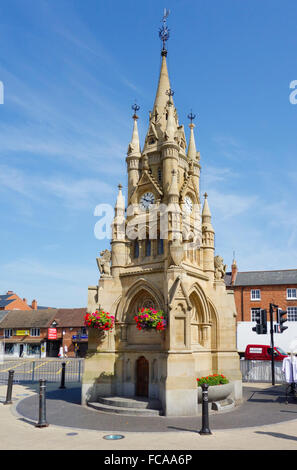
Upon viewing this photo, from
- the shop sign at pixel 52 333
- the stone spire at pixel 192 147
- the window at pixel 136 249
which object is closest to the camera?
the window at pixel 136 249

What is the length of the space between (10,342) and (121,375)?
47.4 m

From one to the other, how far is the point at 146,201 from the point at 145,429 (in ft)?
34.5

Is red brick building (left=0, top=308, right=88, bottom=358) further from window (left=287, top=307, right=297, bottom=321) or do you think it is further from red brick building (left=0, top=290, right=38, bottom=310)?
window (left=287, top=307, right=297, bottom=321)

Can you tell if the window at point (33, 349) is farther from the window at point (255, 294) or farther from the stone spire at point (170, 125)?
the stone spire at point (170, 125)

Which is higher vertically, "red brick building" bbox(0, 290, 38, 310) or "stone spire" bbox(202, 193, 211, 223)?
"stone spire" bbox(202, 193, 211, 223)

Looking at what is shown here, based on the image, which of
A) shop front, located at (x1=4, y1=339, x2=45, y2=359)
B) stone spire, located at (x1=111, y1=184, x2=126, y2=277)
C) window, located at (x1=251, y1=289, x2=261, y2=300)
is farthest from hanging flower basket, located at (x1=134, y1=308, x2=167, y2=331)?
shop front, located at (x1=4, y1=339, x2=45, y2=359)

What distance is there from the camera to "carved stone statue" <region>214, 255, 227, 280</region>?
20094 millimetres

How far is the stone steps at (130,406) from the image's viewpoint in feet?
48.9

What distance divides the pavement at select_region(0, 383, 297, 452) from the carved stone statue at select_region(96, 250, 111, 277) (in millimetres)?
5893

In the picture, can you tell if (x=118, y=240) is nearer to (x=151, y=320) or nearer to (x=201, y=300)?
(x=201, y=300)

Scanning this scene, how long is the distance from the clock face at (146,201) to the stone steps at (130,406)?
8702mm

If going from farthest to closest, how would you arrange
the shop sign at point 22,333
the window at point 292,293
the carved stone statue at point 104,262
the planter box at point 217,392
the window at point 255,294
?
the shop sign at point 22,333
the window at point 255,294
the window at point 292,293
the carved stone statue at point 104,262
the planter box at point 217,392

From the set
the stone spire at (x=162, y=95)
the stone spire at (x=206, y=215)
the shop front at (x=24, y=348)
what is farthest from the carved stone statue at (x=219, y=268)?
the shop front at (x=24, y=348)
